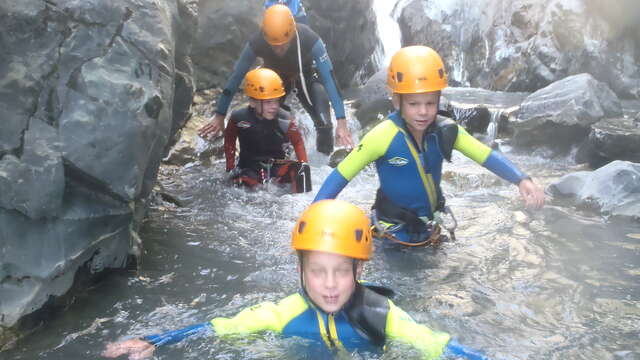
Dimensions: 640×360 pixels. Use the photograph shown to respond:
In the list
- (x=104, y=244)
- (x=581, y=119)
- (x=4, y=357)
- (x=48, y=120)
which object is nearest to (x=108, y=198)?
(x=104, y=244)

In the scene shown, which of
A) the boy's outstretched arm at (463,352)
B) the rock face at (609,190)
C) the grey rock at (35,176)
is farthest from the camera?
the rock face at (609,190)

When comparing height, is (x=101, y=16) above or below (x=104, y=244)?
above

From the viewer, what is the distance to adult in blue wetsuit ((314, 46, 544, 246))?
173 inches

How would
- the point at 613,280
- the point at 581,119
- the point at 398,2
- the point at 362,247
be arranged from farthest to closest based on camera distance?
Answer: the point at 398,2 → the point at 581,119 → the point at 613,280 → the point at 362,247

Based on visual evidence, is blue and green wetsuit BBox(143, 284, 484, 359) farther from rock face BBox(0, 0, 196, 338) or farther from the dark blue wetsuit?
the dark blue wetsuit

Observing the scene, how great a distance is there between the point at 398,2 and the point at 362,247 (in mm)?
18930

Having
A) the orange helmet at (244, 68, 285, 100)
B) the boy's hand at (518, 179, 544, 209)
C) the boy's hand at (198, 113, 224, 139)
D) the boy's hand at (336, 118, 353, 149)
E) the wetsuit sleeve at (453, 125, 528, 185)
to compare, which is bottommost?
the boy's hand at (518, 179, 544, 209)

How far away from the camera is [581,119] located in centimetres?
1034

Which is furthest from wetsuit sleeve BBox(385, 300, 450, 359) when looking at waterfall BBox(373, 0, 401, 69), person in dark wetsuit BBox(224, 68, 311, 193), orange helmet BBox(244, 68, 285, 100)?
waterfall BBox(373, 0, 401, 69)

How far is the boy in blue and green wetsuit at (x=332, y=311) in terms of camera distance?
2.89 meters

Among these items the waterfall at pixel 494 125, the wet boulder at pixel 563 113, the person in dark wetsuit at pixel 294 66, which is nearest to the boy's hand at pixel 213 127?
the person in dark wetsuit at pixel 294 66

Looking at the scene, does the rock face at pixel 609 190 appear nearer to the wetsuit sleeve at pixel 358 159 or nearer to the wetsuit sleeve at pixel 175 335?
the wetsuit sleeve at pixel 358 159

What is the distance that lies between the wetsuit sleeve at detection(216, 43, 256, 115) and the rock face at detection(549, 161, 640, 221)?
399 centimetres

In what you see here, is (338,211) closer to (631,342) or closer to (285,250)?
(631,342)
